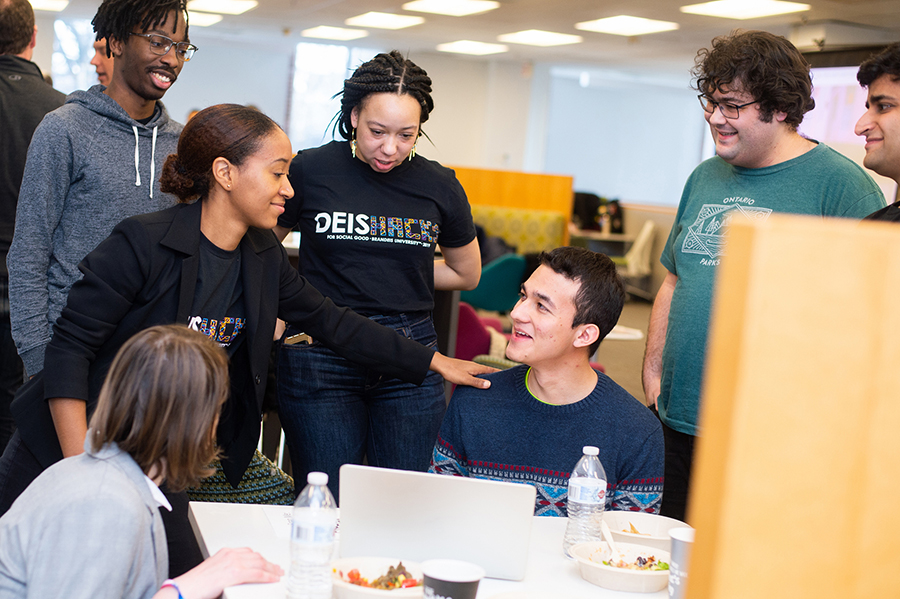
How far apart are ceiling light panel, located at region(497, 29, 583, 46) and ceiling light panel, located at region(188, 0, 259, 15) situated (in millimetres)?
3058

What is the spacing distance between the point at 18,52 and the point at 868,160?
91.3 inches

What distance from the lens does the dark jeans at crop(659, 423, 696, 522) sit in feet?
6.52

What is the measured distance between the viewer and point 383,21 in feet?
31.6

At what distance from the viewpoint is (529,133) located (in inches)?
517

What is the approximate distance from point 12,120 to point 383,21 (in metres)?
7.77

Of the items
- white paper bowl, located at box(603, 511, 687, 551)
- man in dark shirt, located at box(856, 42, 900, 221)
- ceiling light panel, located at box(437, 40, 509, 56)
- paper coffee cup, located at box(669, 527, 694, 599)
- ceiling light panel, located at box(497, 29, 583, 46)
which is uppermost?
ceiling light panel, located at box(437, 40, 509, 56)

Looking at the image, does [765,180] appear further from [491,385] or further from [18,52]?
[18,52]

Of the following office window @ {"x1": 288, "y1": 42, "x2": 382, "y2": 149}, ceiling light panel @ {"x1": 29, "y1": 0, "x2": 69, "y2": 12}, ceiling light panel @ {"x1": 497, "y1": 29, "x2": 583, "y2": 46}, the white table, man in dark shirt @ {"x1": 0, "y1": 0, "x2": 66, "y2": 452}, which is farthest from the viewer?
office window @ {"x1": 288, "y1": 42, "x2": 382, "y2": 149}

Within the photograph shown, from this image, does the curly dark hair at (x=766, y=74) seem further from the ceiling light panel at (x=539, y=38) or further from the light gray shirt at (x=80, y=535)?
the ceiling light panel at (x=539, y=38)

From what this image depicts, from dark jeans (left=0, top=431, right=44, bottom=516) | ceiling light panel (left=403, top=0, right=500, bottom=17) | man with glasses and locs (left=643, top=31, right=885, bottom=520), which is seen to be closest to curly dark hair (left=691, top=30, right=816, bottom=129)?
man with glasses and locs (left=643, top=31, right=885, bottom=520)

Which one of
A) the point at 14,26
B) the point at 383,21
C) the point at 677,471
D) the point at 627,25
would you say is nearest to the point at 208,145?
the point at 14,26

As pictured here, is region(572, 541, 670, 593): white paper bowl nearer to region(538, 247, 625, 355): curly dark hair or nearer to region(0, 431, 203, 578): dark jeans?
region(538, 247, 625, 355): curly dark hair

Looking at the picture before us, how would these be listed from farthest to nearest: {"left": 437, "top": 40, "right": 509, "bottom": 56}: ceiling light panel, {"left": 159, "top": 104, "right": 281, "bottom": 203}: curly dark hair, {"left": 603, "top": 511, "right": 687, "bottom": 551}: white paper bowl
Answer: {"left": 437, "top": 40, "right": 509, "bottom": 56}: ceiling light panel < {"left": 159, "top": 104, "right": 281, "bottom": 203}: curly dark hair < {"left": 603, "top": 511, "right": 687, "bottom": 551}: white paper bowl

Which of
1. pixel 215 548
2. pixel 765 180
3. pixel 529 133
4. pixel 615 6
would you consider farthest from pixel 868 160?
pixel 529 133
